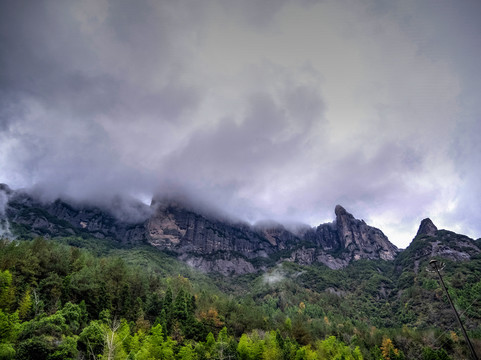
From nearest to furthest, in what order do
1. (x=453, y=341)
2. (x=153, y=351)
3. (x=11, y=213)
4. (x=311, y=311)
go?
(x=153, y=351) < (x=453, y=341) < (x=311, y=311) < (x=11, y=213)

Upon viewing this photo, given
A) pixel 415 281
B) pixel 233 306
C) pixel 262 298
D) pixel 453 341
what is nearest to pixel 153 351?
pixel 233 306

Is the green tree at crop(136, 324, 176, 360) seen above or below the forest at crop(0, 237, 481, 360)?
below

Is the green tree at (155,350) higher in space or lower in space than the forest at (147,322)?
lower

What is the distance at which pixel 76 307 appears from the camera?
154ft

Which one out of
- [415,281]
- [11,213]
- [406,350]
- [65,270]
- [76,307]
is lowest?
[406,350]

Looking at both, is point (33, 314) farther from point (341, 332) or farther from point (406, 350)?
point (406, 350)

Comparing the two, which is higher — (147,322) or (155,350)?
(147,322)

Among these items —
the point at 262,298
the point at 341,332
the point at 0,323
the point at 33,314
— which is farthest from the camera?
the point at 262,298

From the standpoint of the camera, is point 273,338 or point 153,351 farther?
point 273,338

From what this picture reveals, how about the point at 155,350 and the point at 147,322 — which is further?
the point at 147,322

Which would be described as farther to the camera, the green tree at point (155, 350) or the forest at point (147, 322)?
the green tree at point (155, 350)

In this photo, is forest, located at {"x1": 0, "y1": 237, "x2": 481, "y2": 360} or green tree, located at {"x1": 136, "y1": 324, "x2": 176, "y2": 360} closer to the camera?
forest, located at {"x1": 0, "y1": 237, "x2": 481, "y2": 360}

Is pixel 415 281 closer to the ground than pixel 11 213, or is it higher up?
closer to the ground

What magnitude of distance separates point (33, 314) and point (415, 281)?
19239 cm
